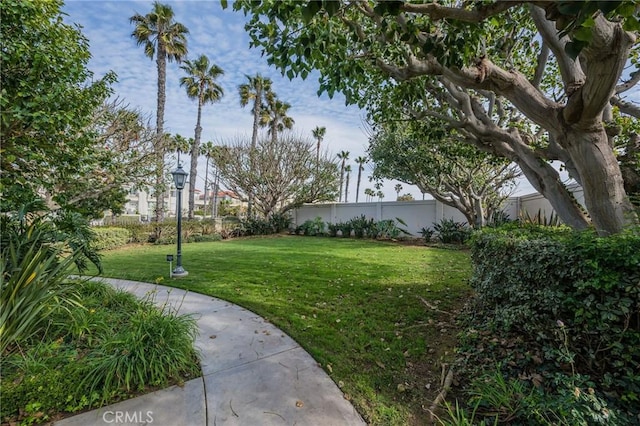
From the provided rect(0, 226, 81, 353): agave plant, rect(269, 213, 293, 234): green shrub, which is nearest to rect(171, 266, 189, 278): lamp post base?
rect(0, 226, 81, 353): agave plant

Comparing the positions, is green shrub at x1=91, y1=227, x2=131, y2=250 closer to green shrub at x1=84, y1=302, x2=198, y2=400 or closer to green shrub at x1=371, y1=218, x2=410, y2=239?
green shrub at x1=84, y1=302, x2=198, y2=400

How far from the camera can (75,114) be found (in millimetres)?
3566

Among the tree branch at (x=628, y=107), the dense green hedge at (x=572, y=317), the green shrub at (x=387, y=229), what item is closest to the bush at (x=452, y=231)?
the green shrub at (x=387, y=229)

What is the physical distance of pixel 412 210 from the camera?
48.7ft

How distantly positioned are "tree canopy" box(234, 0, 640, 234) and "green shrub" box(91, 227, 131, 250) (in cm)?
1167

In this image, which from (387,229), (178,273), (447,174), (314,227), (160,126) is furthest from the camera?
(314,227)

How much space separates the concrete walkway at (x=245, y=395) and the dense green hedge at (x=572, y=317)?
1.51 metres

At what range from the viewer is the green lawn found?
262 cm

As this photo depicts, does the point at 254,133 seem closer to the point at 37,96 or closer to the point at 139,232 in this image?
the point at 139,232

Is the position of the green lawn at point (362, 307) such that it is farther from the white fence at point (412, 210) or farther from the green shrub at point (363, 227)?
the green shrub at point (363, 227)

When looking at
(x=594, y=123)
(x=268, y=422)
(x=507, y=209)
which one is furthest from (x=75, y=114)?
(x=507, y=209)

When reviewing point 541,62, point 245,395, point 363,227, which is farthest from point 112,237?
point 541,62

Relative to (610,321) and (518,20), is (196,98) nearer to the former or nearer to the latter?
(518,20)

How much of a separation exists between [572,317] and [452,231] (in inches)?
428
